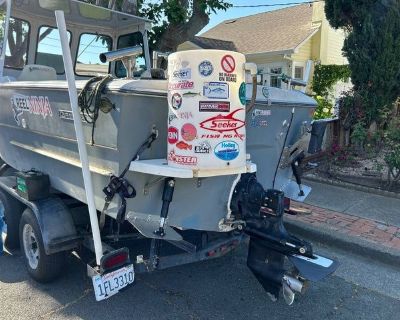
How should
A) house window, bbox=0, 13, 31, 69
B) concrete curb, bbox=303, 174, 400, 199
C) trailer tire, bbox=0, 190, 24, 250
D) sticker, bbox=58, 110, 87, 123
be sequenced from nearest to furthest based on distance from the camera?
1. sticker, bbox=58, 110, 87, 123
2. trailer tire, bbox=0, 190, 24, 250
3. house window, bbox=0, 13, 31, 69
4. concrete curb, bbox=303, 174, 400, 199

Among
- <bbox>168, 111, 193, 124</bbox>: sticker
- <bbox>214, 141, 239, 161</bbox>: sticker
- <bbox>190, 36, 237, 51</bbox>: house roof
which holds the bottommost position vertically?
<bbox>214, 141, 239, 161</bbox>: sticker

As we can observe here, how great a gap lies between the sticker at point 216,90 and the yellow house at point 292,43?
14.2m

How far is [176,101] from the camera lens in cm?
271

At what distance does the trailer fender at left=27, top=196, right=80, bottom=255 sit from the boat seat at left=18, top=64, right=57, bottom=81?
1.61m

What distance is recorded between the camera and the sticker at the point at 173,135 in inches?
108

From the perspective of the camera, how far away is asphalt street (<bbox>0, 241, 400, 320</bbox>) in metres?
3.42

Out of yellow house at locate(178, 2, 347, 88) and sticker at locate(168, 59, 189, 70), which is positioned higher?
yellow house at locate(178, 2, 347, 88)

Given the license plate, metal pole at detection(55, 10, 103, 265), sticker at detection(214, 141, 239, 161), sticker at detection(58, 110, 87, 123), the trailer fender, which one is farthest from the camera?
the trailer fender

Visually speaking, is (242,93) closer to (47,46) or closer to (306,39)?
(47,46)

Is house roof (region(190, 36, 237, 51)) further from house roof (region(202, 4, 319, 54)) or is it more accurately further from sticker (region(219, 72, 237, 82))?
sticker (region(219, 72, 237, 82))

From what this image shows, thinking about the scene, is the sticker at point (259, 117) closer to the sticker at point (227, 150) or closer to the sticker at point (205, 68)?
the sticker at point (227, 150)

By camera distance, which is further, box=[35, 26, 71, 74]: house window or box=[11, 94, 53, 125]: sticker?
box=[35, 26, 71, 74]: house window

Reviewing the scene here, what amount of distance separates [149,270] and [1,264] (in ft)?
6.45

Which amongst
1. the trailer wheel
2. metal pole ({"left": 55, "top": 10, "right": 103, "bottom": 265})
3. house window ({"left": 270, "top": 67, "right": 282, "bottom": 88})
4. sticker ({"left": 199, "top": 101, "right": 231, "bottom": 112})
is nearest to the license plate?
metal pole ({"left": 55, "top": 10, "right": 103, "bottom": 265})
